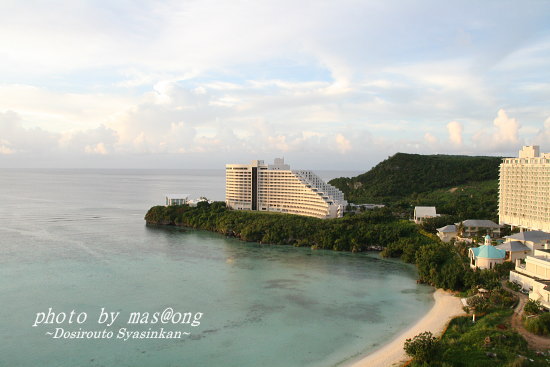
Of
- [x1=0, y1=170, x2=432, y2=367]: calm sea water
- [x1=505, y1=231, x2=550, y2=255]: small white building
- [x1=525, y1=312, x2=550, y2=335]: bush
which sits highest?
[x1=505, y1=231, x2=550, y2=255]: small white building

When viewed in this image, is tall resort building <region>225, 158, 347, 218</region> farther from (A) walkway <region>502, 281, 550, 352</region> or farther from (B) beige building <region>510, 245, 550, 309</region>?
(A) walkway <region>502, 281, 550, 352</region>

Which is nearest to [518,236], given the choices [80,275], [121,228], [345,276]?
[345,276]

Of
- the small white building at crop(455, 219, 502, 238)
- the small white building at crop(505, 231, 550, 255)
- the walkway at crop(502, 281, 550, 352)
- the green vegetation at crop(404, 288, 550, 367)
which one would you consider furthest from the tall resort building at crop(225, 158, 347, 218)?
the green vegetation at crop(404, 288, 550, 367)

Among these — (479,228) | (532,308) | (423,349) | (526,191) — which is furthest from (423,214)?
(423,349)

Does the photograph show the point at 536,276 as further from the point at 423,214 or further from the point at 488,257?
the point at 423,214

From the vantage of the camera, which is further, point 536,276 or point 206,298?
point 206,298
